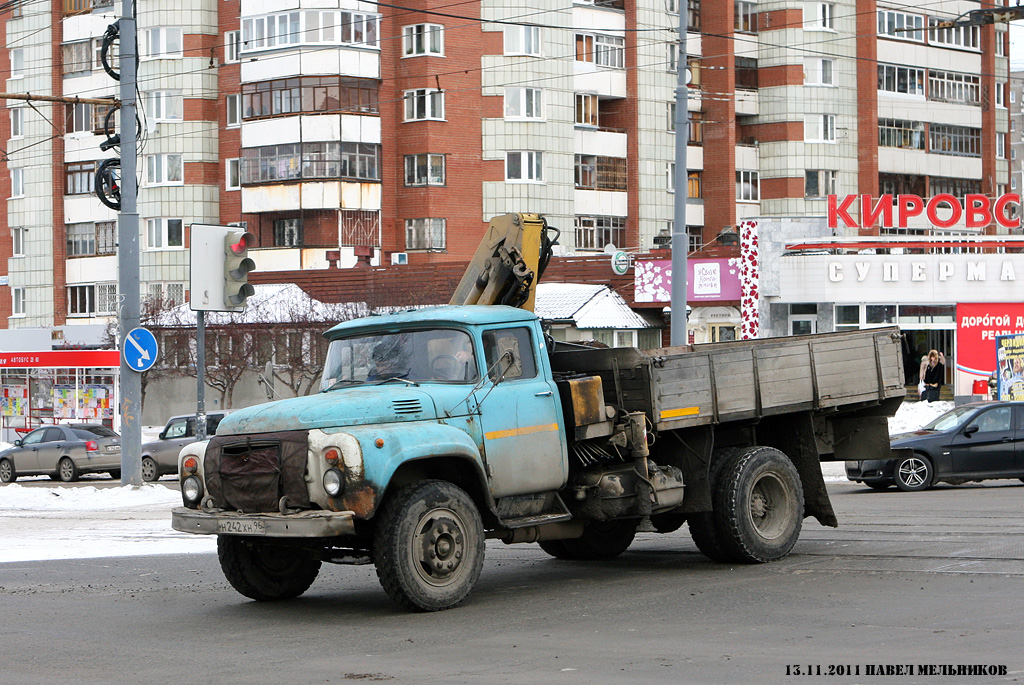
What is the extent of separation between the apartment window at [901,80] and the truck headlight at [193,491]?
5856 cm

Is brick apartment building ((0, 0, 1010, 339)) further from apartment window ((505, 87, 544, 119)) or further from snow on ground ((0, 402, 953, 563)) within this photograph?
snow on ground ((0, 402, 953, 563))

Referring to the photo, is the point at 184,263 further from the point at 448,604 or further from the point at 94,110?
the point at 448,604

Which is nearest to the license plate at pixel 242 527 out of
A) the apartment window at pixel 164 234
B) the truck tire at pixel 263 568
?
the truck tire at pixel 263 568

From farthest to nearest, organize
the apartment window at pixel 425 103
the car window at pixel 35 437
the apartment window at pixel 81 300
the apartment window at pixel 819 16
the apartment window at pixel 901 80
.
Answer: the apartment window at pixel 901 80, the apartment window at pixel 819 16, the apartment window at pixel 81 300, the apartment window at pixel 425 103, the car window at pixel 35 437

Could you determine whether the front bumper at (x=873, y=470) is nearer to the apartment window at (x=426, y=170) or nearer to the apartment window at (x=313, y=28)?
the apartment window at (x=426, y=170)

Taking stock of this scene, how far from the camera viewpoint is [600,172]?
59.6 meters

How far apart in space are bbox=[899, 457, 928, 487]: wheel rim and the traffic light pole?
12.1 meters

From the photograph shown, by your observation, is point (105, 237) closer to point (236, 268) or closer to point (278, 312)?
point (278, 312)

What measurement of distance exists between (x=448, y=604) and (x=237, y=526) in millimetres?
1664

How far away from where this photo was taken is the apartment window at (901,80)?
211ft

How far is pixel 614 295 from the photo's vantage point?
47438 mm

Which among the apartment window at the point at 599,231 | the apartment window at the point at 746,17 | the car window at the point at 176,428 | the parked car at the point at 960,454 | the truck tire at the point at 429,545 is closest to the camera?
the truck tire at the point at 429,545

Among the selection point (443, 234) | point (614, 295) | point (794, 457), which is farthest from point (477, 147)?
point (794, 457)

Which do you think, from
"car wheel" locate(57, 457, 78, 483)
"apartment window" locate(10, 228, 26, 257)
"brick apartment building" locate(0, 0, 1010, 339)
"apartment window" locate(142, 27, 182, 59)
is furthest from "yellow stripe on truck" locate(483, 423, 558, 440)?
"apartment window" locate(10, 228, 26, 257)
